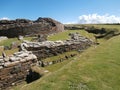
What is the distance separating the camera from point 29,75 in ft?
52.5

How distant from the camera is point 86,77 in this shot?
38.6 feet

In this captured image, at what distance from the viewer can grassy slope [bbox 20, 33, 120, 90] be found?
10.8 metres

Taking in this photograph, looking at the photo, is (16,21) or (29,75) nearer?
(29,75)

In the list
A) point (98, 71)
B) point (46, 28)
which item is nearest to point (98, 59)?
point (98, 71)

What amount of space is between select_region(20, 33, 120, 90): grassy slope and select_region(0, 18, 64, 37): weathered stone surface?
930 inches

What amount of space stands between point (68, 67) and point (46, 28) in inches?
1008

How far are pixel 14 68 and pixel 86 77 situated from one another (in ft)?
18.9

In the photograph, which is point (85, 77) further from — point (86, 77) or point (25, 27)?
point (25, 27)

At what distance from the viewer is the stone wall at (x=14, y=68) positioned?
14742mm

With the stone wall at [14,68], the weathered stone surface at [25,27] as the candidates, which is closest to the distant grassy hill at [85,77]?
the stone wall at [14,68]

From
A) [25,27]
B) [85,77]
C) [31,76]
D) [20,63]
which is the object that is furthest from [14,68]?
[25,27]

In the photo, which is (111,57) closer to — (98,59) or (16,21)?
(98,59)

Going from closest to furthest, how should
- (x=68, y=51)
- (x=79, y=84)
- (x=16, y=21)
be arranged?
1. (x=79, y=84)
2. (x=68, y=51)
3. (x=16, y=21)

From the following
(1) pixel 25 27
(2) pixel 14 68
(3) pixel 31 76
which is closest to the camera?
(2) pixel 14 68
